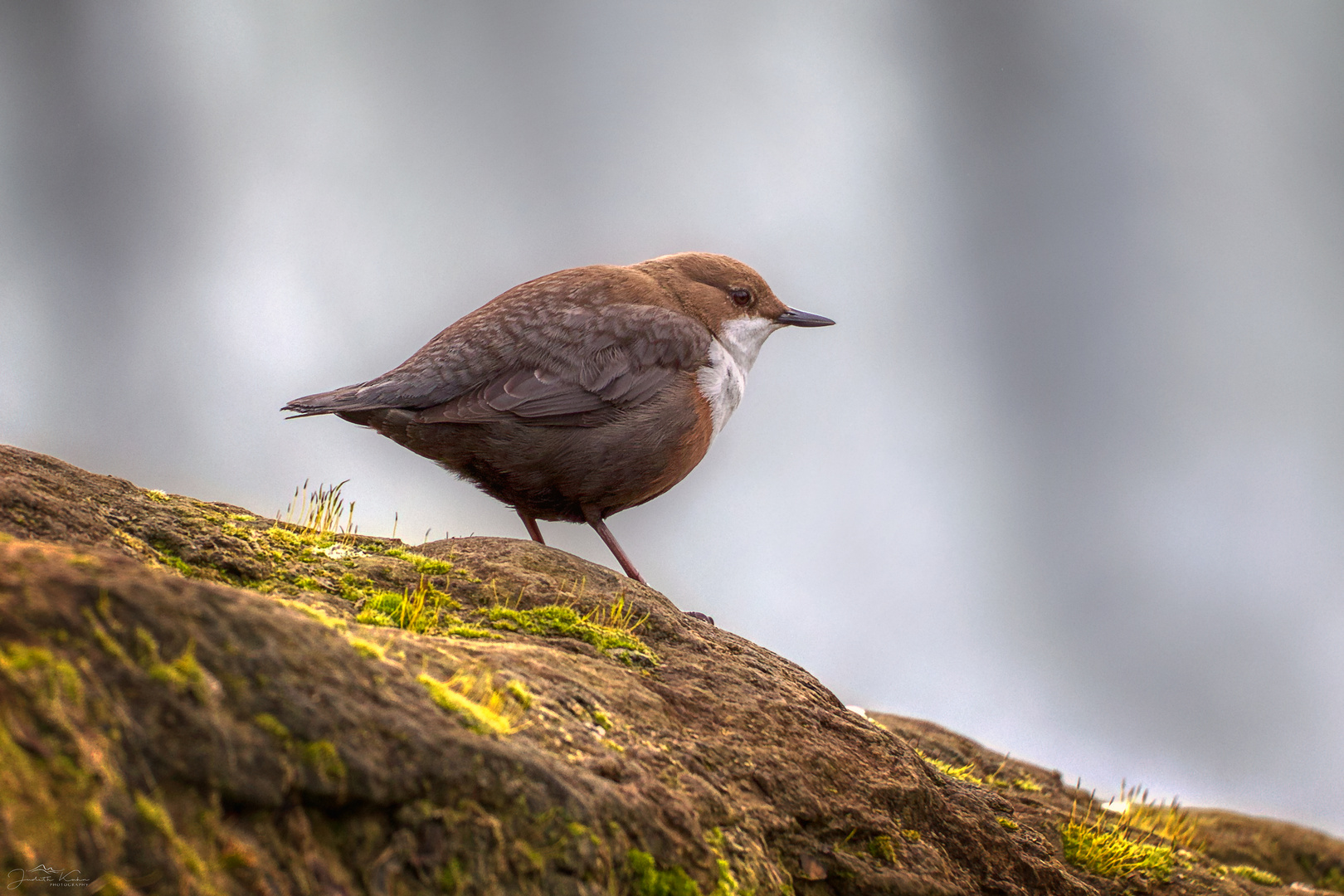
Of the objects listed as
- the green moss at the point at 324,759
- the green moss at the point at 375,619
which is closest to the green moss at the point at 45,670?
the green moss at the point at 324,759

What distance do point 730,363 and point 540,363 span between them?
1.52m

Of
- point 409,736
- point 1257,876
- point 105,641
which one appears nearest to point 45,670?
point 105,641

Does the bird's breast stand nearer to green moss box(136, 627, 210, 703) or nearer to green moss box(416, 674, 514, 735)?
green moss box(416, 674, 514, 735)

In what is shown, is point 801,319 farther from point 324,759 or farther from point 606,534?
point 324,759

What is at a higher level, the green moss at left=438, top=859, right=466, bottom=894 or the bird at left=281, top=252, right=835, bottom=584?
the bird at left=281, top=252, right=835, bottom=584

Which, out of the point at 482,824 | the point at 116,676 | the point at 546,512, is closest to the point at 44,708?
the point at 116,676

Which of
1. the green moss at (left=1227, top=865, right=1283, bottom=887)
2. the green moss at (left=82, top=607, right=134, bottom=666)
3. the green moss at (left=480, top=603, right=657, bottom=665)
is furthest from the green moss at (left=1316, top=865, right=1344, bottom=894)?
the green moss at (left=82, top=607, right=134, bottom=666)

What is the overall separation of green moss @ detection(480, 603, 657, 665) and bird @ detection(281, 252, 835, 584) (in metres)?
1.37

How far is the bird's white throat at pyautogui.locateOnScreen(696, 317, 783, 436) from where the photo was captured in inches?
245

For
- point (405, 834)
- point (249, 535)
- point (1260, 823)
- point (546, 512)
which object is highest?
point (1260, 823)

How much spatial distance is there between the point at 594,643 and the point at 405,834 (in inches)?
80.5

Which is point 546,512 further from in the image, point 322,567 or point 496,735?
point 496,735

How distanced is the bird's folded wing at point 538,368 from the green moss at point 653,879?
3.27 m

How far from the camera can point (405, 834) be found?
2.23m
